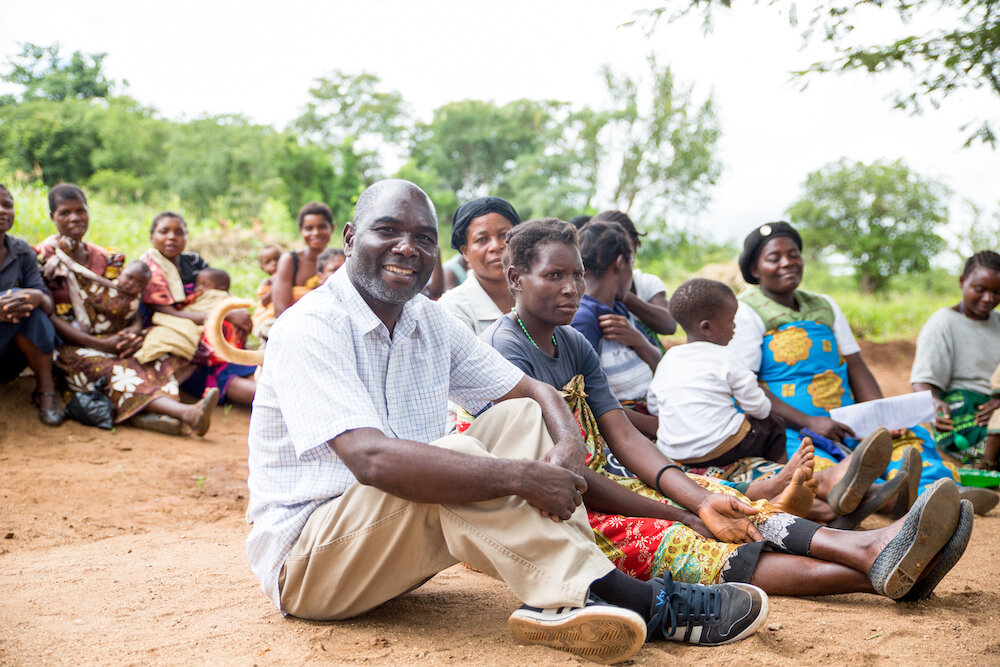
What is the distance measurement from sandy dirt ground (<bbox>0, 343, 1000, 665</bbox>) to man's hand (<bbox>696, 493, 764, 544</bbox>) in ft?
0.84

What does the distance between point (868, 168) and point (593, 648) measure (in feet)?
74.0

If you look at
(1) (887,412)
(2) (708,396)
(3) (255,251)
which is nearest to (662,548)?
(2) (708,396)

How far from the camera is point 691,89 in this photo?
84.8ft

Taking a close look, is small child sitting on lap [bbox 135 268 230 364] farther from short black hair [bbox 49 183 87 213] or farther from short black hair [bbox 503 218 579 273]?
short black hair [bbox 503 218 579 273]

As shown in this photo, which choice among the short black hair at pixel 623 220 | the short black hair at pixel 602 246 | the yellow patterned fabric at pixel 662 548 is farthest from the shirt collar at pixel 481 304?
the yellow patterned fabric at pixel 662 548

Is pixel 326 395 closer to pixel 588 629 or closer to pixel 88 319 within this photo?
pixel 588 629

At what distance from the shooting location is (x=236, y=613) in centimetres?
252

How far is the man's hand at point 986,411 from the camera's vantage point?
5.49 m

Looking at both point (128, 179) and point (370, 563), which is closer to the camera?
point (370, 563)

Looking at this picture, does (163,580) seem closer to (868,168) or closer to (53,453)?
(53,453)

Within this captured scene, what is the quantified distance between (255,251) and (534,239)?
8702mm

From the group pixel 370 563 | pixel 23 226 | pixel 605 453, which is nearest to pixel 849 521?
pixel 605 453

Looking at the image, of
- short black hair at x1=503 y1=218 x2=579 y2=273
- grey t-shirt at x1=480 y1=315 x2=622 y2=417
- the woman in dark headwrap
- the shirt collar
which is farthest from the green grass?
grey t-shirt at x1=480 y1=315 x2=622 y2=417

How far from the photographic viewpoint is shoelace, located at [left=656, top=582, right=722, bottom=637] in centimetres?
232
